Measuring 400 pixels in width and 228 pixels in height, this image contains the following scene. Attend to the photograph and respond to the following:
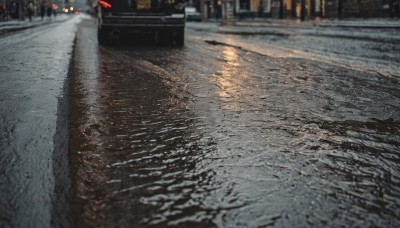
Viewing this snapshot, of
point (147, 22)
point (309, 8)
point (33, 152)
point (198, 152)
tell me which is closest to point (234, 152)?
point (198, 152)

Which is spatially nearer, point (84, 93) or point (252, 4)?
point (84, 93)

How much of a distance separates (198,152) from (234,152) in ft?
0.75

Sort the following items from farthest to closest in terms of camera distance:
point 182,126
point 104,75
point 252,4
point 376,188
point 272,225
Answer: point 252,4, point 104,75, point 182,126, point 376,188, point 272,225

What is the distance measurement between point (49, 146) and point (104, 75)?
3365mm

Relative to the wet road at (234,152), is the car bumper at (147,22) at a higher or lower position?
higher

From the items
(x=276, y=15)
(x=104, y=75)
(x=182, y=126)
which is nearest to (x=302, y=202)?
(x=182, y=126)

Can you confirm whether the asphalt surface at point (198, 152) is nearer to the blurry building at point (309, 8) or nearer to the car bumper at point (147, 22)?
the car bumper at point (147, 22)

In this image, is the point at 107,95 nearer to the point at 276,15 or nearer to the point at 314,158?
the point at 314,158

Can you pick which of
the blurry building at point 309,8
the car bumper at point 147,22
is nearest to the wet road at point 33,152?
the car bumper at point 147,22

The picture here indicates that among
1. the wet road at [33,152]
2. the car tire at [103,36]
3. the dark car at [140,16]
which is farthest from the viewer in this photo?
the car tire at [103,36]

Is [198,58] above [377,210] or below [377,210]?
above

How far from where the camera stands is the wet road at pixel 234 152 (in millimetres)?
1885

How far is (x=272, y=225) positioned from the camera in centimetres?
175

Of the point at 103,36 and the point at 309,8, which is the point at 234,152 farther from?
the point at 309,8
